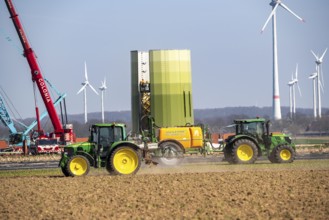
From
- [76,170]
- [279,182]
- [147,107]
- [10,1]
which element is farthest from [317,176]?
[10,1]

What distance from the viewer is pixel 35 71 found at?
206 feet

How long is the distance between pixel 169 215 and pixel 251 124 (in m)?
21.0

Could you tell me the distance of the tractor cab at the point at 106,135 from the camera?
33938 mm

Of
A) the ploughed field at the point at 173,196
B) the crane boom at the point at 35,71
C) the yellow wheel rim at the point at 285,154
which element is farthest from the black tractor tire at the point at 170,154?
the crane boom at the point at 35,71

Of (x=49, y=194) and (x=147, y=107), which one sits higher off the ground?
(x=147, y=107)

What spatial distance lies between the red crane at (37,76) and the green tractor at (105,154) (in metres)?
28.7

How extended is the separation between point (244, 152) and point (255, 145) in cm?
68

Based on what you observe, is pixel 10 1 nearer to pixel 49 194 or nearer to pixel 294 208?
pixel 49 194

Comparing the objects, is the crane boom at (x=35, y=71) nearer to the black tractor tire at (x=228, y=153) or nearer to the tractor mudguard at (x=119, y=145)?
the black tractor tire at (x=228, y=153)

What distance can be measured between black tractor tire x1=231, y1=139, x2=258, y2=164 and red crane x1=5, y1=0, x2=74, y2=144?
26.9 meters

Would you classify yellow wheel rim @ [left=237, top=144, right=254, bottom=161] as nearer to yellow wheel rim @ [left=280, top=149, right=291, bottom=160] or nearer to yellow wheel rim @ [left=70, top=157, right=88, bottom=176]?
yellow wheel rim @ [left=280, top=149, right=291, bottom=160]

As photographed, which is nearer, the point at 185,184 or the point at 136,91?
the point at 185,184

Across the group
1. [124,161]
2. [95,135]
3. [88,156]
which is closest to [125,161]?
[124,161]

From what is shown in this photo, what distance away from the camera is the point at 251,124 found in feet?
136
